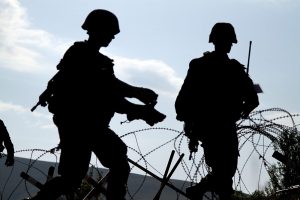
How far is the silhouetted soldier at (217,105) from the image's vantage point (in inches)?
200

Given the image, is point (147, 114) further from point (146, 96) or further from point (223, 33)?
point (223, 33)

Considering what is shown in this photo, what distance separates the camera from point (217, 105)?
5246mm

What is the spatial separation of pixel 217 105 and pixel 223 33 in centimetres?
78

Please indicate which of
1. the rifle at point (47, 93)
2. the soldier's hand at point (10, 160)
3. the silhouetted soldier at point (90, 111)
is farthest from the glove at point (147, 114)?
the soldier's hand at point (10, 160)

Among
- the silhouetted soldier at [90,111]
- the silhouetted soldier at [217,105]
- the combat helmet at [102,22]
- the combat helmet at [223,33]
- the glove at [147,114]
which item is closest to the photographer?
the silhouetted soldier at [90,111]

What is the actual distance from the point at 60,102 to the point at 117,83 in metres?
0.50

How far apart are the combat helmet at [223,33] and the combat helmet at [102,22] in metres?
1.33

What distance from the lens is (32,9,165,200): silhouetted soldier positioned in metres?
4.17

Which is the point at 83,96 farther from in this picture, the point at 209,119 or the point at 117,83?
the point at 209,119

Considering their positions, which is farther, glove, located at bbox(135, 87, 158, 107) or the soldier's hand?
the soldier's hand

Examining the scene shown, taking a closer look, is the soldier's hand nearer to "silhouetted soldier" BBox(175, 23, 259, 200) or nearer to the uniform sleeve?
the uniform sleeve

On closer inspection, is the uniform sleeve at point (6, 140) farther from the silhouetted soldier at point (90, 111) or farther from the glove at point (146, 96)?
the glove at point (146, 96)

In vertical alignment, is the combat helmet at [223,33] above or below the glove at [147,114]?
above

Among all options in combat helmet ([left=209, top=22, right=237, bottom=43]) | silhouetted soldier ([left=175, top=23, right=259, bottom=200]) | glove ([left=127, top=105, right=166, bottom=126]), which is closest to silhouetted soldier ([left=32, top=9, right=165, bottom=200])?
glove ([left=127, top=105, right=166, bottom=126])
